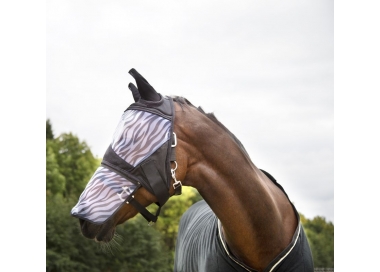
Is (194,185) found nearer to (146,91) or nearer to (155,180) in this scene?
(155,180)

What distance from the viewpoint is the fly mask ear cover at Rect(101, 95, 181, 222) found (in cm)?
222

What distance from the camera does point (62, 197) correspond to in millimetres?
9891

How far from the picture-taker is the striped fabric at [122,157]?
7.14ft

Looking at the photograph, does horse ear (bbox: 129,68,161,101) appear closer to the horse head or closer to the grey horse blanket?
the horse head

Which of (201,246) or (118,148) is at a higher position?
(118,148)

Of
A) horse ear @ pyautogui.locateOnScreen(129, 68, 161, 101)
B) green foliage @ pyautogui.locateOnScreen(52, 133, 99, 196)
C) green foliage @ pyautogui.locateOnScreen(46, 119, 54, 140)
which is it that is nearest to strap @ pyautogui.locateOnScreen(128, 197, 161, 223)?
horse ear @ pyautogui.locateOnScreen(129, 68, 161, 101)

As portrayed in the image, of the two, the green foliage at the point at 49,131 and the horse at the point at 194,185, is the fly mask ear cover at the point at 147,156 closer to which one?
the horse at the point at 194,185

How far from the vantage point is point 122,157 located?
2.22 meters

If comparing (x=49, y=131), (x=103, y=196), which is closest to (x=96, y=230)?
(x=103, y=196)
